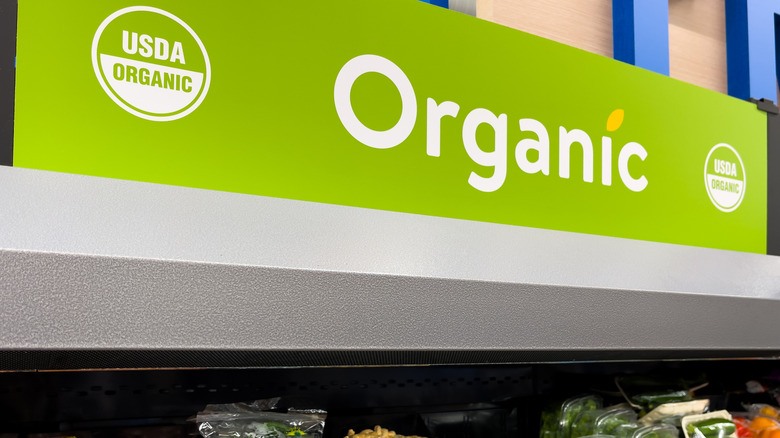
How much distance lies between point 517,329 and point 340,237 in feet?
0.97

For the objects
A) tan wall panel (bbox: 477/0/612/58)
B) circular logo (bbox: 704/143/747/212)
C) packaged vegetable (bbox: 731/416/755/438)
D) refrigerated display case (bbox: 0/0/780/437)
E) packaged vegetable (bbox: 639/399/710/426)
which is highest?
tan wall panel (bbox: 477/0/612/58)

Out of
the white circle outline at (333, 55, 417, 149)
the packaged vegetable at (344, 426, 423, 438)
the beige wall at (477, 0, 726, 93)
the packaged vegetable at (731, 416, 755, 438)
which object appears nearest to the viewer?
the white circle outline at (333, 55, 417, 149)

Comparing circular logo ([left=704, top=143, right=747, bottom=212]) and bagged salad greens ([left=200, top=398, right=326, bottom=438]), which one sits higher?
circular logo ([left=704, top=143, right=747, bottom=212])

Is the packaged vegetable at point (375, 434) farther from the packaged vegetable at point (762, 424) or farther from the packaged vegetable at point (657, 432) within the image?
the packaged vegetable at point (762, 424)

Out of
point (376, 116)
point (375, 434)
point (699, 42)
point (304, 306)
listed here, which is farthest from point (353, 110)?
point (699, 42)

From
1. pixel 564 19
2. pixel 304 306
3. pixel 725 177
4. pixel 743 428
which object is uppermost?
pixel 564 19

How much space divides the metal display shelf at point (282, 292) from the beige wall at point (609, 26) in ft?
1.95

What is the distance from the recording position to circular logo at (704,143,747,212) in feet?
5.70

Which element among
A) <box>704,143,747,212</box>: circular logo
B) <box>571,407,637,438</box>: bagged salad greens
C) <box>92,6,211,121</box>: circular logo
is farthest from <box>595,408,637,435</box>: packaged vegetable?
<box>92,6,211,121</box>: circular logo

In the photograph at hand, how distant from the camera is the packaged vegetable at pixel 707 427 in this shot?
5.19ft

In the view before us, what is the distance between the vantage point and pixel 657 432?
1.60m

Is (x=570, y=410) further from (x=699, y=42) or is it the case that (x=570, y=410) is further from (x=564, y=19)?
(x=699, y=42)

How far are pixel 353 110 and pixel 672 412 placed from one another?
107 centimetres

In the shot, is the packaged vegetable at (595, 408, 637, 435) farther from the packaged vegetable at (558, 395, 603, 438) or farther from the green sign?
the green sign
